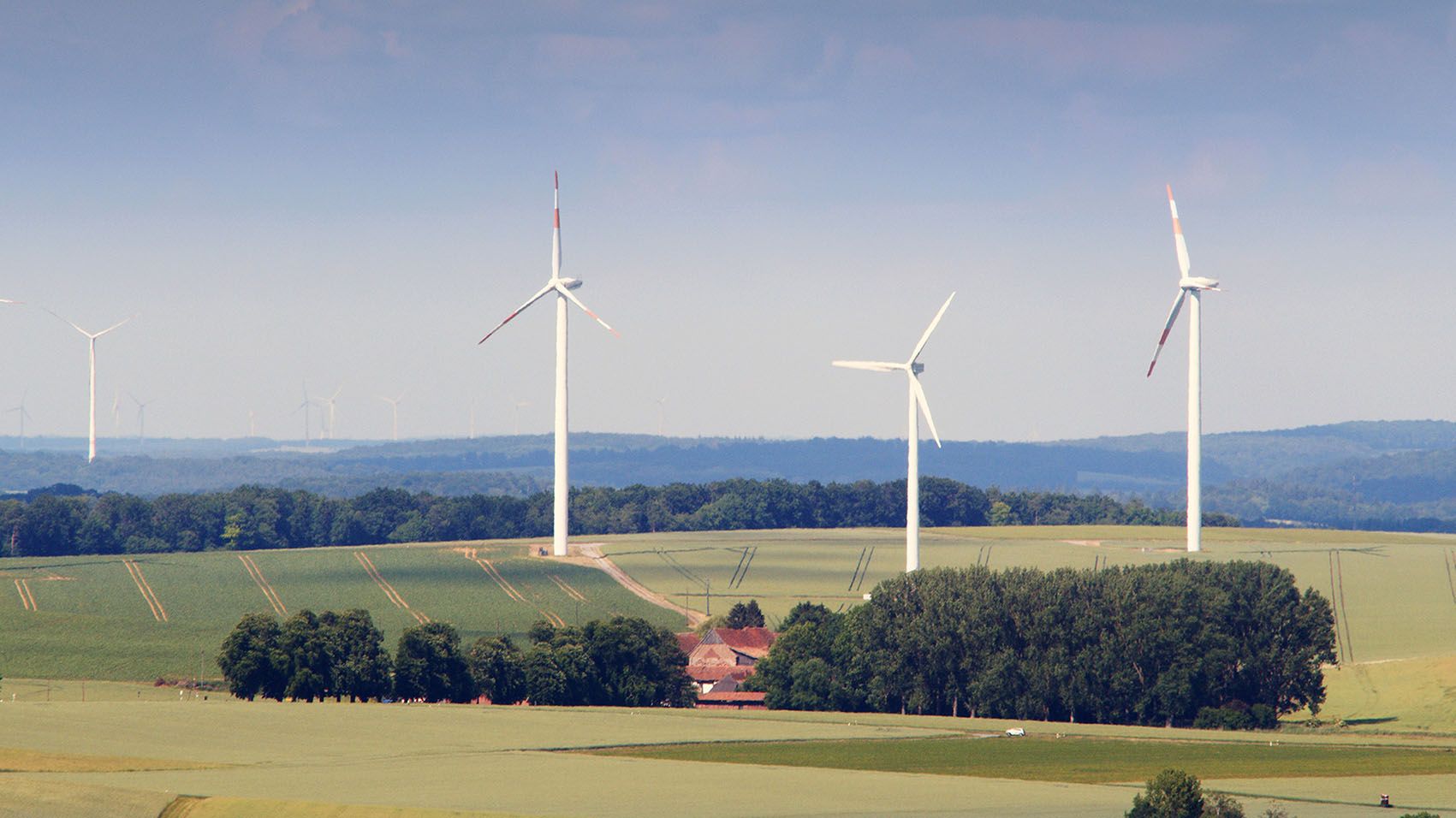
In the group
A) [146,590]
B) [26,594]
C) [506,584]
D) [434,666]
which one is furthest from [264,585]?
[434,666]

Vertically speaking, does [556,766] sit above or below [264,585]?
below

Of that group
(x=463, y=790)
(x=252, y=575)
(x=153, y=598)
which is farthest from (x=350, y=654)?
(x=252, y=575)

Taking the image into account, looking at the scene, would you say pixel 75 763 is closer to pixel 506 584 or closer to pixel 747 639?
pixel 747 639

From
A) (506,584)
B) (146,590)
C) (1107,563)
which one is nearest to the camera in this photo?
(146,590)

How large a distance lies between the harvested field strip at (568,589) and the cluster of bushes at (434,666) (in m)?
38.5

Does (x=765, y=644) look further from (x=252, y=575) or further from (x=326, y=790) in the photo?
(x=326, y=790)

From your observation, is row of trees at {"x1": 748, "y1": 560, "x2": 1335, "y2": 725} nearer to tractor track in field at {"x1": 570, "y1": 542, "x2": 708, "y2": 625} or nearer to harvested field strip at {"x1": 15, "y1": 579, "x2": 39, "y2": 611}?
tractor track in field at {"x1": 570, "y1": 542, "x2": 708, "y2": 625}

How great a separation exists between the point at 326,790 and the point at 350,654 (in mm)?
41795

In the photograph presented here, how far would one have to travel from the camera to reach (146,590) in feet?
497

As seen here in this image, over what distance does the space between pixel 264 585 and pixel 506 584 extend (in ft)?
73.0

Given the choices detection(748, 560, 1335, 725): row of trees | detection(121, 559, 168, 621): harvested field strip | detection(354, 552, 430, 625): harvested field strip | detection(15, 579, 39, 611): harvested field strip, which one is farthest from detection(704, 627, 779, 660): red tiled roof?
detection(15, 579, 39, 611): harvested field strip

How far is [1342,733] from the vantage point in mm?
90062

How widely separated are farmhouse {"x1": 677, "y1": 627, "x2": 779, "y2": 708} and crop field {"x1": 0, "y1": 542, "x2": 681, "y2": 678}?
25.5ft

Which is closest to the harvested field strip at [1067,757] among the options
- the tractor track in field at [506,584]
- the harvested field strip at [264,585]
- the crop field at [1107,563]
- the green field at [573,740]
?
the green field at [573,740]
